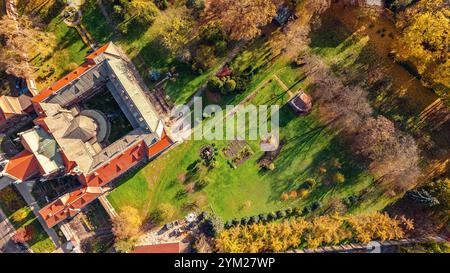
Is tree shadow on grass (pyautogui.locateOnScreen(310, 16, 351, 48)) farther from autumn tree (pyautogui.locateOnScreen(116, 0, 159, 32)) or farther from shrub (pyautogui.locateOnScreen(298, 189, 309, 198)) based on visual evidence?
autumn tree (pyautogui.locateOnScreen(116, 0, 159, 32))

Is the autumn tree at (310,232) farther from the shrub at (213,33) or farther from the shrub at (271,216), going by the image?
the shrub at (213,33)

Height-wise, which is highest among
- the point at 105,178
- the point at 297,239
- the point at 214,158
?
the point at 105,178

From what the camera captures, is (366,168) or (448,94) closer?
(448,94)

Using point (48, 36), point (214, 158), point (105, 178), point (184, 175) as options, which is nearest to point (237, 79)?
point (214, 158)

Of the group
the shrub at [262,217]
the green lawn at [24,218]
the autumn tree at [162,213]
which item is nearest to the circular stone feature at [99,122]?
the autumn tree at [162,213]

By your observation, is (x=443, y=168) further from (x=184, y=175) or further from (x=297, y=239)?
(x=184, y=175)

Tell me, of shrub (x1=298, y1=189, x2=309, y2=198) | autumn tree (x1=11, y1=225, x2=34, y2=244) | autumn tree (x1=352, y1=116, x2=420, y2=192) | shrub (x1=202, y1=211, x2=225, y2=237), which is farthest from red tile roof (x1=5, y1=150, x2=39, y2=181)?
autumn tree (x1=352, y1=116, x2=420, y2=192)
